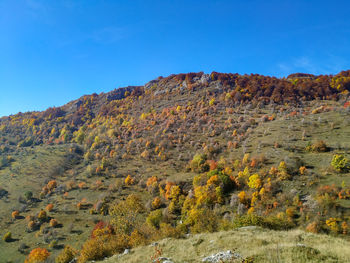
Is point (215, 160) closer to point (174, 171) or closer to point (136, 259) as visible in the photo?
point (174, 171)

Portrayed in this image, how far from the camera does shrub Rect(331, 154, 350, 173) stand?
43.0m

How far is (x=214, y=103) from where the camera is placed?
130625 mm

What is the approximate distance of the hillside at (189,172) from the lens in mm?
39281

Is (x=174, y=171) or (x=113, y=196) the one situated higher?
(x=174, y=171)

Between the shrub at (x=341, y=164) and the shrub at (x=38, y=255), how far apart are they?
71.6 m

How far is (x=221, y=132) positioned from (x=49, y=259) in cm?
8175

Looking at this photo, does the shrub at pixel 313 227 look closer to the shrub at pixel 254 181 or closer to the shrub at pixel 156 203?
the shrub at pixel 254 181

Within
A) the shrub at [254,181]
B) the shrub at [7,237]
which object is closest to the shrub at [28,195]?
the shrub at [7,237]

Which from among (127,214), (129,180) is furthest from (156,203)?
(129,180)

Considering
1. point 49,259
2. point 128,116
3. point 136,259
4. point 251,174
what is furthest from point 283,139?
point 128,116

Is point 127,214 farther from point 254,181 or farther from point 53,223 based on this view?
point 254,181

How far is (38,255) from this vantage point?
42.9 metres

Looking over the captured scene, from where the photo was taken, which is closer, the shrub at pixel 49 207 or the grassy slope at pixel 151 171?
the grassy slope at pixel 151 171

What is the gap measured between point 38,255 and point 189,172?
51.6 meters
